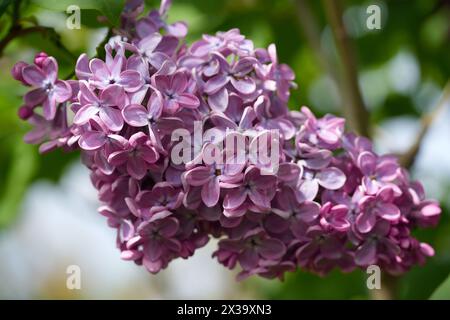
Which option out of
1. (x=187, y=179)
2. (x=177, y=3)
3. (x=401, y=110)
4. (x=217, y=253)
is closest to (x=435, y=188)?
(x=401, y=110)

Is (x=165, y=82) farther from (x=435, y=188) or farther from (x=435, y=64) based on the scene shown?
(x=435, y=188)

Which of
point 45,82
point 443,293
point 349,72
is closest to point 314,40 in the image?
point 349,72

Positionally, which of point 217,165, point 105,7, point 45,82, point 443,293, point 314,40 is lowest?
point 443,293

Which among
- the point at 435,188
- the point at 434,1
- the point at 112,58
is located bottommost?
the point at 112,58

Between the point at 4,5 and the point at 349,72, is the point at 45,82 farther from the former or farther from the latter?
the point at 349,72

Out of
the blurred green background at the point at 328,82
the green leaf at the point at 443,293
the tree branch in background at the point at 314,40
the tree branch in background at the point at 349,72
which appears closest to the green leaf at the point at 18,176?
the blurred green background at the point at 328,82

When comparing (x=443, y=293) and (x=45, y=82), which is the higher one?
(x=45, y=82)
